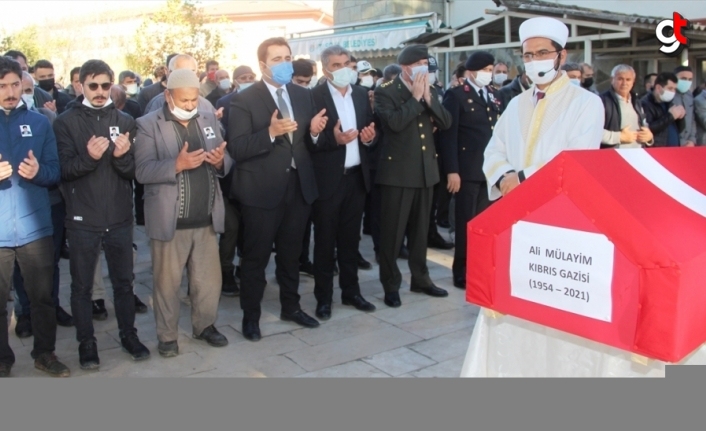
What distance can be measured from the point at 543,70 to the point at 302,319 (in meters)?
2.72

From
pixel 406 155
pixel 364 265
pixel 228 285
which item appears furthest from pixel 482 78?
pixel 228 285

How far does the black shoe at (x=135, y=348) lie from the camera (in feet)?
15.2

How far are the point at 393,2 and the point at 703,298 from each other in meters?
18.1

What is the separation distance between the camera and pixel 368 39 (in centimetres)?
1634

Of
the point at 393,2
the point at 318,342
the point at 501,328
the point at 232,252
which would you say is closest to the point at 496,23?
the point at 393,2

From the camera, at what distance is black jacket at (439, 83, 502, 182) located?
20.1ft

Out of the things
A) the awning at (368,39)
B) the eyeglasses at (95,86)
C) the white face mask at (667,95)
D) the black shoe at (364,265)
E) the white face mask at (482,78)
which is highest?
the awning at (368,39)

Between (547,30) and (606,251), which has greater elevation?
(547,30)

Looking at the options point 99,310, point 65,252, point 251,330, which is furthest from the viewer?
point 65,252

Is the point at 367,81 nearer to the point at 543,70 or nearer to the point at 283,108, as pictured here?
the point at 283,108

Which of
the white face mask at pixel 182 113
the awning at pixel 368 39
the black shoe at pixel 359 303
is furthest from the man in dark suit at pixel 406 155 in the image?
the awning at pixel 368 39

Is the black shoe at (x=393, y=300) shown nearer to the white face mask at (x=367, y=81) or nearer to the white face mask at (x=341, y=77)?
the white face mask at (x=341, y=77)

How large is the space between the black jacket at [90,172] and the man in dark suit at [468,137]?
284cm

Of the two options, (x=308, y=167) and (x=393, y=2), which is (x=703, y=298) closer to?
(x=308, y=167)
